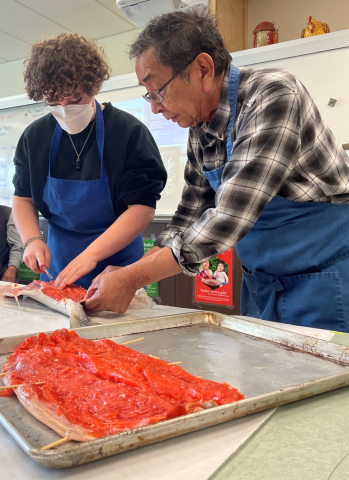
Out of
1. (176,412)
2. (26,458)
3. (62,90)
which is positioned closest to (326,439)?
(176,412)

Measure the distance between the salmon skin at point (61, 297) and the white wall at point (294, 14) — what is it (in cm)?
282

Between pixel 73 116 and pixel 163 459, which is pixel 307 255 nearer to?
pixel 163 459

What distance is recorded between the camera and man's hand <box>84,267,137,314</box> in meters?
1.55

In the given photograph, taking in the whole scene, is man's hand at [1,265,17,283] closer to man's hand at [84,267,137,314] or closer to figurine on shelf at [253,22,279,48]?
man's hand at [84,267,137,314]

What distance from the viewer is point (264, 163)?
49.5 inches

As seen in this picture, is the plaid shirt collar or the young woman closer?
the plaid shirt collar

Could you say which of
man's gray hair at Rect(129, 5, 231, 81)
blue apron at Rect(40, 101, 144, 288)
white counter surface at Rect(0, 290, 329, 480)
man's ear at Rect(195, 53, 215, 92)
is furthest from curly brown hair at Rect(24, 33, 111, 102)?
white counter surface at Rect(0, 290, 329, 480)

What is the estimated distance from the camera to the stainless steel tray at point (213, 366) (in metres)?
0.68

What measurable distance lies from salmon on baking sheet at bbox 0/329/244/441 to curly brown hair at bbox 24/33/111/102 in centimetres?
122

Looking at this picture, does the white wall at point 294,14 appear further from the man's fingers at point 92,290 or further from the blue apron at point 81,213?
the man's fingers at point 92,290

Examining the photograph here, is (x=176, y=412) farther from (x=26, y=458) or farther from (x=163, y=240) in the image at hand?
(x=163, y=240)

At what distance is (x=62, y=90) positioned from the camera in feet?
6.28

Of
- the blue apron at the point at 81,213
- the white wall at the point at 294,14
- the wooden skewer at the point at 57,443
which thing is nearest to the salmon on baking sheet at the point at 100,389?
the wooden skewer at the point at 57,443

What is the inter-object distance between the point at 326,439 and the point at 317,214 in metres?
Result: 0.92
